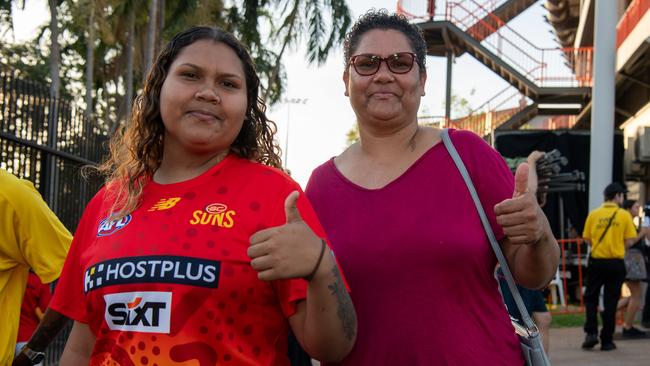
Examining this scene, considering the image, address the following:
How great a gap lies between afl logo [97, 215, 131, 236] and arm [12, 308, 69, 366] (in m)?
0.44

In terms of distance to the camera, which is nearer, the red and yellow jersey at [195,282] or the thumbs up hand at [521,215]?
the red and yellow jersey at [195,282]

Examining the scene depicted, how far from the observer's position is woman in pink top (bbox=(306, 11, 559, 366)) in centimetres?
257

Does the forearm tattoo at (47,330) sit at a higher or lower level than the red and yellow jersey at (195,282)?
lower

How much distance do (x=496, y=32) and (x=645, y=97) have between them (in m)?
4.16

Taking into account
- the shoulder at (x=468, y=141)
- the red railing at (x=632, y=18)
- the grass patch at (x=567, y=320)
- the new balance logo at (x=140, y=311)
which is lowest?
the grass patch at (x=567, y=320)

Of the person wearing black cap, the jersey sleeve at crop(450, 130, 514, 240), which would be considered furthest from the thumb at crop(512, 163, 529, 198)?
the person wearing black cap

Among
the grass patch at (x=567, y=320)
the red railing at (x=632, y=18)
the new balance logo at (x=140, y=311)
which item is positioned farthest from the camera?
the red railing at (x=632, y=18)

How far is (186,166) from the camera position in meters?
2.57

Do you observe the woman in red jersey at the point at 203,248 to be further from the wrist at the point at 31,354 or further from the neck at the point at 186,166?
the wrist at the point at 31,354

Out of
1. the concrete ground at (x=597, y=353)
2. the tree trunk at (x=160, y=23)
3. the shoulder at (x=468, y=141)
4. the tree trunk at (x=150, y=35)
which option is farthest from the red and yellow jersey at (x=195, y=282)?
the tree trunk at (x=160, y=23)

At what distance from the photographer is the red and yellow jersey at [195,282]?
2.19 metres

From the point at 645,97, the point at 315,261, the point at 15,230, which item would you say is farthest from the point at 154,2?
the point at 315,261

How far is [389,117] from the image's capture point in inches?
113

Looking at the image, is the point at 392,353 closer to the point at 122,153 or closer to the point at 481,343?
the point at 481,343
